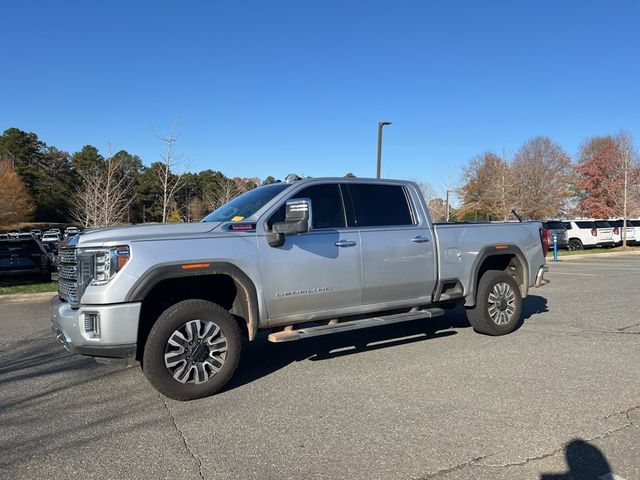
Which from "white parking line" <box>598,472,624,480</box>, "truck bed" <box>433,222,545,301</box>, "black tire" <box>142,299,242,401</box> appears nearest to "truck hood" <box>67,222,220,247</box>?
"black tire" <box>142,299,242,401</box>

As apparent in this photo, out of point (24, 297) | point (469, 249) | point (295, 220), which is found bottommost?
point (24, 297)

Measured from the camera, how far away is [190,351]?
15.4 feet

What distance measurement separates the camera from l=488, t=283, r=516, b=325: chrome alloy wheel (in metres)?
6.97

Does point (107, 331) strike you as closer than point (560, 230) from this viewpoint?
Yes

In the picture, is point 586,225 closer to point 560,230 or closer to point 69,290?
point 560,230

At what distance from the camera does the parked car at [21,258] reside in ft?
42.2

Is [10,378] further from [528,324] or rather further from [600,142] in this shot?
[600,142]

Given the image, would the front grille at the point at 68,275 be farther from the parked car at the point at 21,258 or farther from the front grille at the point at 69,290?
the parked car at the point at 21,258

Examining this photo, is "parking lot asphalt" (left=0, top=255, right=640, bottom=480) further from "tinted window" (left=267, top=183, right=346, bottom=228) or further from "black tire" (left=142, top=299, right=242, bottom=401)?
"tinted window" (left=267, top=183, right=346, bottom=228)

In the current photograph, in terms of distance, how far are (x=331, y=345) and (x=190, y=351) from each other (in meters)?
2.40

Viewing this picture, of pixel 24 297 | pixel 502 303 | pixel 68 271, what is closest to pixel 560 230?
pixel 502 303

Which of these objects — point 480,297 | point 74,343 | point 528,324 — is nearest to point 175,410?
point 74,343

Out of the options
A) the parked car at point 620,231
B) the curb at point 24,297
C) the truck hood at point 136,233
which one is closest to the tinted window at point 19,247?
the curb at point 24,297

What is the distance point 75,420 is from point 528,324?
6327 millimetres
